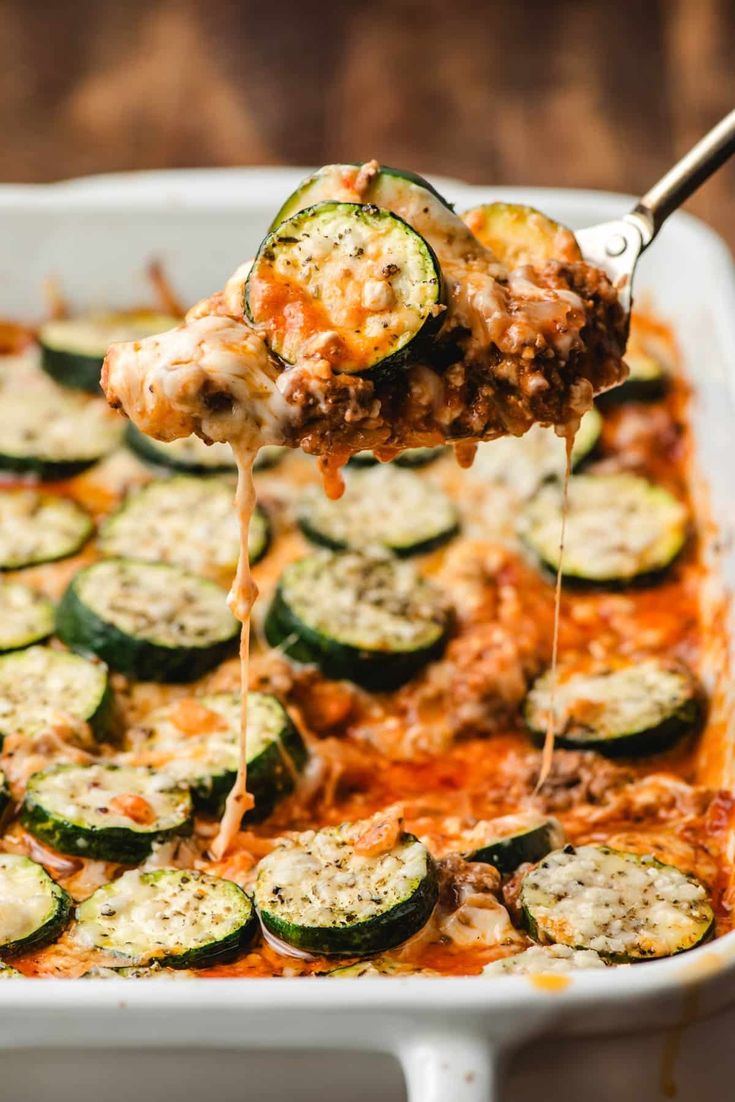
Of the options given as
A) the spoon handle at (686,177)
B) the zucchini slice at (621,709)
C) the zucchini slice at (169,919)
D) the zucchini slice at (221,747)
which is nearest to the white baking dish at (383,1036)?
the zucchini slice at (169,919)

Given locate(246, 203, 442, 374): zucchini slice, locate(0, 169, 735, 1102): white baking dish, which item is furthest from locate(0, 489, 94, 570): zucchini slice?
locate(0, 169, 735, 1102): white baking dish

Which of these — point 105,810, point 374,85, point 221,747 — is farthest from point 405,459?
point 374,85

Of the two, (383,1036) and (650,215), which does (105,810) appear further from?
(650,215)

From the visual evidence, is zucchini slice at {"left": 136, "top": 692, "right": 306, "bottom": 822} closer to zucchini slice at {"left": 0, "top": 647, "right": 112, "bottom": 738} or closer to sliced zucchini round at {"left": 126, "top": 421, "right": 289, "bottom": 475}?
zucchini slice at {"left": 0, "top": 647, "right": 112, "bottom": 738}

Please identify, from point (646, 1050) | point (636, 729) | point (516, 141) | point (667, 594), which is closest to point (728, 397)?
point (667, 594)

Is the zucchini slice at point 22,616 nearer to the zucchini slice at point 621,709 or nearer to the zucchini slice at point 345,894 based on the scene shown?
the zucchini slice at point 345,894

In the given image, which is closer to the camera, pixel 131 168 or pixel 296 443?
pixel 296 443

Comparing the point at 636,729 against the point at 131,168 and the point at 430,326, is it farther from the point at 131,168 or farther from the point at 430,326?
the point at 131,168
